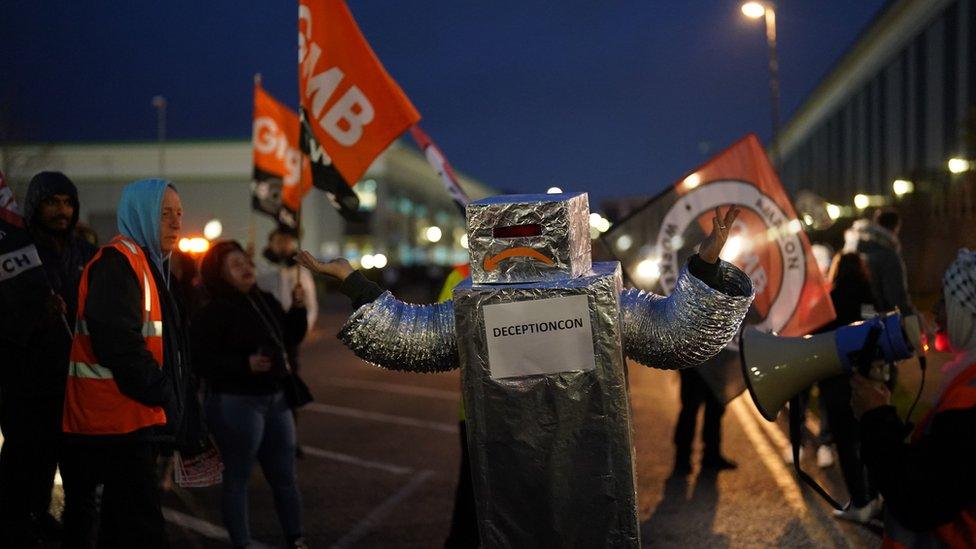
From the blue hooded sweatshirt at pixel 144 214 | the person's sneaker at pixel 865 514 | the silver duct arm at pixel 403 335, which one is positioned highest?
the blue hooded sweatshirt at pixel 144 214

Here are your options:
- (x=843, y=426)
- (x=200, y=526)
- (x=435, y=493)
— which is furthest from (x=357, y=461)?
(x=843, y=426)

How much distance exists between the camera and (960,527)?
241cm

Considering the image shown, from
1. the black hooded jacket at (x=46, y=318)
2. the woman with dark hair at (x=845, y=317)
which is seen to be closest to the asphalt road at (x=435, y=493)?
the woman with dark hair at (x=845, y=317)

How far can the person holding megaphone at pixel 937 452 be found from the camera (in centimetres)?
236

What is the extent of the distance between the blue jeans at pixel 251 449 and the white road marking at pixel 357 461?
2.45 m

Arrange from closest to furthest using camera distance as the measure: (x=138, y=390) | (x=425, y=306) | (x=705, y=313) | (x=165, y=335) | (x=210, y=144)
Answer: (x=705, y=313) < (x=425, y=306) < (x=138, y=390) < (x=165, y=335) < (x=210, y=144)

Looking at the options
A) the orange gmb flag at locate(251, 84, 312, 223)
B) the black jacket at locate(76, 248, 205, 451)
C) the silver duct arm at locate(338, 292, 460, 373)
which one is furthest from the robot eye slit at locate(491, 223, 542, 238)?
the orange gmb flag at locate(251, 84, 312, 223)

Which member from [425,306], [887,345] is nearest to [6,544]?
[425,306]

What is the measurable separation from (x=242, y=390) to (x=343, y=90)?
1.93 meters

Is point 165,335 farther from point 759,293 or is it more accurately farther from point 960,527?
point 759,293

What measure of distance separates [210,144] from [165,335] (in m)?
60.9

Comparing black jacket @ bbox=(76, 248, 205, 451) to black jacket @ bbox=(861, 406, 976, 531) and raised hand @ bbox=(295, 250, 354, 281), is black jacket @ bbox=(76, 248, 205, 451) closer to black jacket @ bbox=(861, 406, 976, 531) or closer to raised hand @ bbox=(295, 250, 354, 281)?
raised hand @ bbox=(295, 250, 354, 281)

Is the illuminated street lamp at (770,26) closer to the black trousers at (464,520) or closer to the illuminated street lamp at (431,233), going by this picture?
the black trousers at (464,520)

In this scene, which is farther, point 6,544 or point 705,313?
point 6,544
